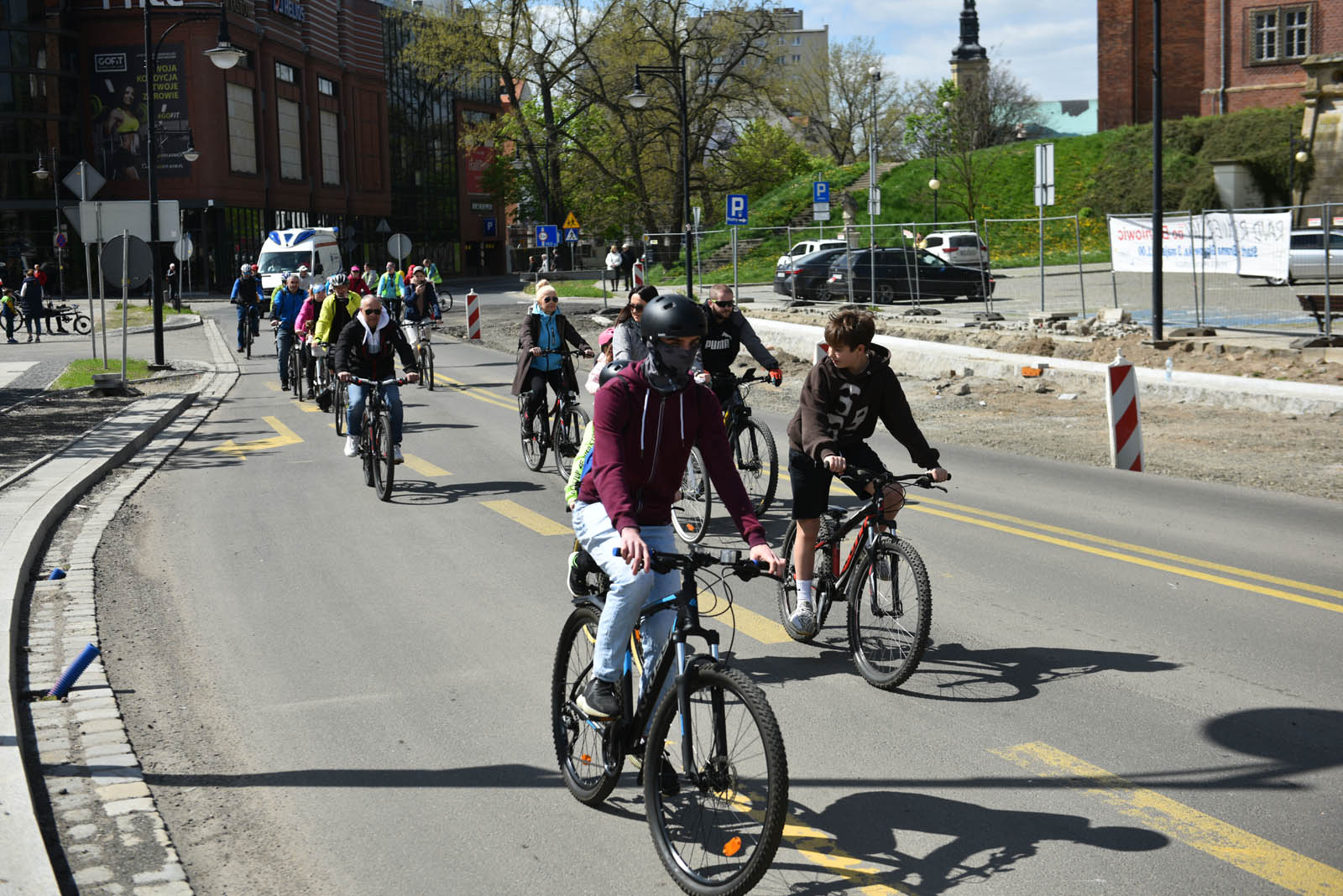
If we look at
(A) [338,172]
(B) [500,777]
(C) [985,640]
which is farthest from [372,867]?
(A) [338,172]

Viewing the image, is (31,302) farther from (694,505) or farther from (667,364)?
(667,364)

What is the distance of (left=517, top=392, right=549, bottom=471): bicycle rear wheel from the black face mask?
28.2 ft

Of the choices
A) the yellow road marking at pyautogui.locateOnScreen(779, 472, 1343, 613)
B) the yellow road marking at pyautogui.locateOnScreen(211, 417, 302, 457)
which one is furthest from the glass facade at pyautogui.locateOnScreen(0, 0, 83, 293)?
the yellow road marking at pyautogui.locateOnScreen(779, 472, 1343, 613)

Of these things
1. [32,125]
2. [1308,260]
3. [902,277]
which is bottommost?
[1308,260]

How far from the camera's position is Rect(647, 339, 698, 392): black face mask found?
4.22 m

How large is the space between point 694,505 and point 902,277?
950 inches

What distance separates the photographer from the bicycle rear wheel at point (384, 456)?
11617mm

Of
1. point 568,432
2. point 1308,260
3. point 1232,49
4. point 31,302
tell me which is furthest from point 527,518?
point 1232,49

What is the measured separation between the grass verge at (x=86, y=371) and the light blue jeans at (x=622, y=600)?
20.2 metres

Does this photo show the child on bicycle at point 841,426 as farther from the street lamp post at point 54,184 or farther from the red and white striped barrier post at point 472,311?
the street lamp post at point 54,184

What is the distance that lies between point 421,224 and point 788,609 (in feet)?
309

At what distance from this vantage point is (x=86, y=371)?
82.4ft

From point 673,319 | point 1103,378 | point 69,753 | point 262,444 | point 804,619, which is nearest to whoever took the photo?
point 673,319

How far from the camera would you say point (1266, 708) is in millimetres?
5652
